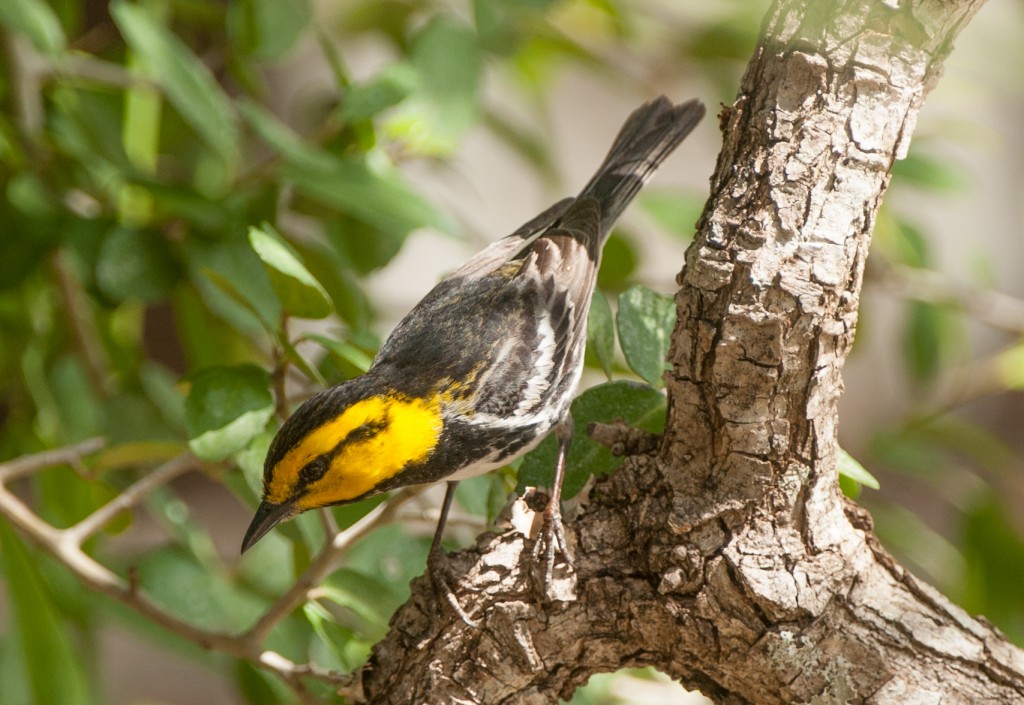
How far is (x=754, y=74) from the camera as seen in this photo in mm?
1194

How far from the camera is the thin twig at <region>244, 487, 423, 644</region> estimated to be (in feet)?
4.88

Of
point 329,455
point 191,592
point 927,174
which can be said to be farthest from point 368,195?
point 927,174

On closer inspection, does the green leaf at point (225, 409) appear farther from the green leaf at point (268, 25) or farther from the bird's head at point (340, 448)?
the green leaf at point (268, 25)

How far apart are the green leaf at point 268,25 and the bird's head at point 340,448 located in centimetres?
76

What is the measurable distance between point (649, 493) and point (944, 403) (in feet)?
6.54

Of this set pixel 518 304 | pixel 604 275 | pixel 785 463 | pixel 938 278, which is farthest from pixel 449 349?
pixel 938 278

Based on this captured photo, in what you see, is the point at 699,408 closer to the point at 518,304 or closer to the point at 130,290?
the point at 518,304

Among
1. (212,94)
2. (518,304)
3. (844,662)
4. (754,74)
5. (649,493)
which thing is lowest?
(844,662)

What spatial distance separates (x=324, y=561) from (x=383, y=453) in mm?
244

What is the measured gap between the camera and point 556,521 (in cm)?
133

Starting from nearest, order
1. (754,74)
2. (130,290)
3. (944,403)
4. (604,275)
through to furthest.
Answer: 1. (754,74)
2. (130,290)
3. (604,275)
4. (944,403)

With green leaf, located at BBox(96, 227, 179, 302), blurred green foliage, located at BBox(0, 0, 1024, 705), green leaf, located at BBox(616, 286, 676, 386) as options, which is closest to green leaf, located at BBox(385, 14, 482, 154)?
blurred green foliage, located at BBox(0, 0, 1024, 705)

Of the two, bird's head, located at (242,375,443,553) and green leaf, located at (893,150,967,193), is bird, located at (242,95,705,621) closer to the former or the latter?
A: bird's head, located at (242,375,443,553)

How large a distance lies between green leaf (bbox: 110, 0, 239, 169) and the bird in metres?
0.48
